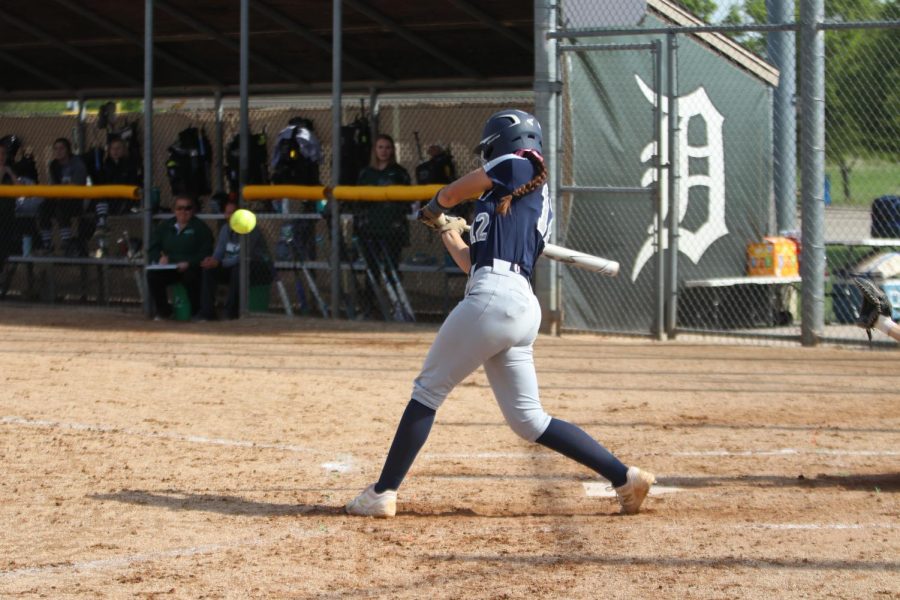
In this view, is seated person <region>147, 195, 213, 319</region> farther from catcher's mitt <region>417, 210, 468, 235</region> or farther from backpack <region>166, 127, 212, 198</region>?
catcher's mitt <region>417, 210, 468, 235</region>

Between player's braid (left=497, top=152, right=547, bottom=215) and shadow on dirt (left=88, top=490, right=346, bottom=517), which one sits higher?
player's braid (left=497, top=152, right=547, bottom=215)

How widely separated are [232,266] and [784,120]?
593cm

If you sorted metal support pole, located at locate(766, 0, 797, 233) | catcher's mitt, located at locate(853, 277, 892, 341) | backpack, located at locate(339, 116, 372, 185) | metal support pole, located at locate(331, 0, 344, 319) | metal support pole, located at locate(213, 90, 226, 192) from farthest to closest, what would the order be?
metal support pole, located at locate(213, 90, 226, 192) < backpack, located at locate(339, 116, 372, 185) < metal support pole, located at locate(331, 0, 344, 319) < metal support pole, located at locate(766, 0, 797, 233) < catcher's mitt, located at locate(853, 277, 892, 341)

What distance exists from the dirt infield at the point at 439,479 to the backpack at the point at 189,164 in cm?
472

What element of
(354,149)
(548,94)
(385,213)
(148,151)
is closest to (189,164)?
(148,151)

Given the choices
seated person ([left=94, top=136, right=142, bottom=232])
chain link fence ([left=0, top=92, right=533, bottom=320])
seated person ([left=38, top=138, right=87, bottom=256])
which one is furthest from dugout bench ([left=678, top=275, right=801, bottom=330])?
seated person ([left=38, top=138, right=87, bottom=256])

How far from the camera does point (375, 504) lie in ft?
17.1

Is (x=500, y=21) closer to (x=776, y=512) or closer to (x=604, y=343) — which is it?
(x=604, y=343)

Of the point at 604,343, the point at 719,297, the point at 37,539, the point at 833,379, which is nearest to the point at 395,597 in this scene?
the point at 37,539

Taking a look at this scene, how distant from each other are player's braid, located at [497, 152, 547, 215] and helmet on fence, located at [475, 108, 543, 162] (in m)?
0.06

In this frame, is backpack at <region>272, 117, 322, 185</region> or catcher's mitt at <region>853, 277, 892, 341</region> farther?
backpack at <region>272, 117, 322, 185</region>

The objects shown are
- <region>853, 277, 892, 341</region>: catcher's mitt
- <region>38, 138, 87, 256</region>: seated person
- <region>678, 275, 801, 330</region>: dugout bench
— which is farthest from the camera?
<region>38, 138, 87, 256</region>: seated person

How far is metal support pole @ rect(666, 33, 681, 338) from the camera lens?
11.5 metres

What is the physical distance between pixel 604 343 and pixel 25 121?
33.6 ft
